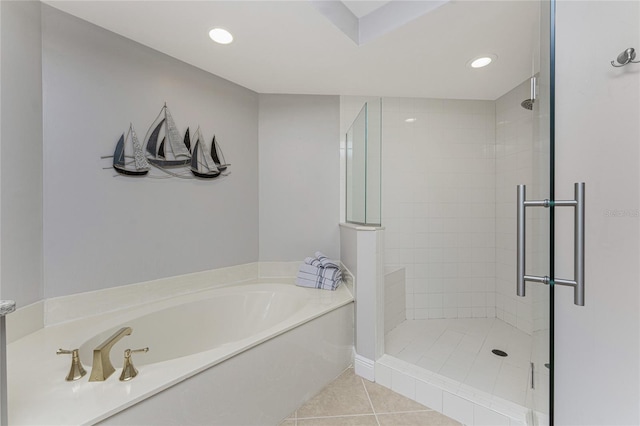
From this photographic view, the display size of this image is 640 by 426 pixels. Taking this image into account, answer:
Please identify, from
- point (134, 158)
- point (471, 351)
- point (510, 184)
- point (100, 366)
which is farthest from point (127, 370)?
point (510, 184)

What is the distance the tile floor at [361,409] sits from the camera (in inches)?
58.1

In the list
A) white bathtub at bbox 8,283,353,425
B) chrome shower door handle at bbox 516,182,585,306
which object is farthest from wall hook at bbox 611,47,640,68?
white bathtub at bbox 8,283,353,425

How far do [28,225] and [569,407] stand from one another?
2.49 meters

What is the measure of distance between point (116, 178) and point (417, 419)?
2.25 meters

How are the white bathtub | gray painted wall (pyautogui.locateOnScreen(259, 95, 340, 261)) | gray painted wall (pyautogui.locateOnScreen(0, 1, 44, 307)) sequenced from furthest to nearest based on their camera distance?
gray painted wall (pyautogui.locateOnScreen(259, 95, 340, 261)), gray painted wall (pyautogui.locateOnScreen(0, 1, 44, 307)), the white bathtub

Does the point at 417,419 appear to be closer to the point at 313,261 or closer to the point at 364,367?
the point at 364,367

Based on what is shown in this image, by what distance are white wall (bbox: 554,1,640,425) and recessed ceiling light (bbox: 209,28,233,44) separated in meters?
1.62

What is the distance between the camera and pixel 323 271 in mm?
2240

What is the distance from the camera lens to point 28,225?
1409 millimetres

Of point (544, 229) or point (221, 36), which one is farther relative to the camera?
point (221, 36)

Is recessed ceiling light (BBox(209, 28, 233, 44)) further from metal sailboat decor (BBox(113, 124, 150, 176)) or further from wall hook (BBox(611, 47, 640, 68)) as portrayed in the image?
wall hook (BBox(611, 47, 640, 68))

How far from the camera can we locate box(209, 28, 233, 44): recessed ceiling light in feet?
5.44

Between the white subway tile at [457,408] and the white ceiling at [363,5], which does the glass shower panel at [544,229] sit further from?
the white ceiling at [363,5]

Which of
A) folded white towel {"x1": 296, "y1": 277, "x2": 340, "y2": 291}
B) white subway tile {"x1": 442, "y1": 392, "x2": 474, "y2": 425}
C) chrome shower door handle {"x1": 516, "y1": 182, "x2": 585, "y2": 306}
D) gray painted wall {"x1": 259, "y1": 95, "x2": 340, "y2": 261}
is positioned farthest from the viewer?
gray painted wall {"x1": 259, "y1": 95, "x2": 340, "y2": 261}
